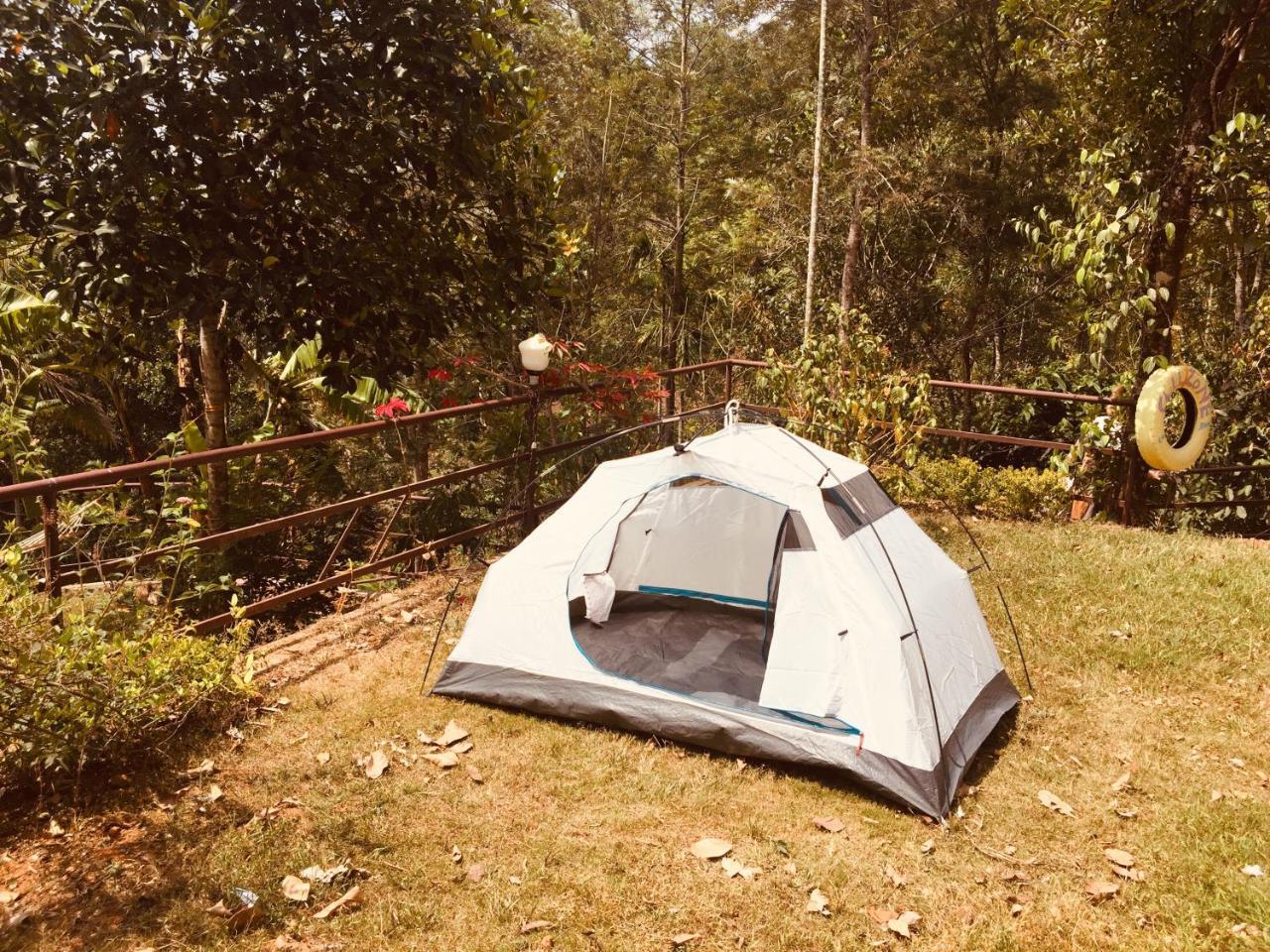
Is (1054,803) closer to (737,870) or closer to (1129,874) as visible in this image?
(1129,874)

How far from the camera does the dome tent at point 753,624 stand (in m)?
3.45

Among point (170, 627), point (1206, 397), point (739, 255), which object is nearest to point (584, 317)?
point (739, 255)

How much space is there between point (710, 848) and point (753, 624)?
5.50 feet

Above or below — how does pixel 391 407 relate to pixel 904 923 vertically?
above

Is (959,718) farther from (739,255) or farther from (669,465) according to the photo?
(739,255)

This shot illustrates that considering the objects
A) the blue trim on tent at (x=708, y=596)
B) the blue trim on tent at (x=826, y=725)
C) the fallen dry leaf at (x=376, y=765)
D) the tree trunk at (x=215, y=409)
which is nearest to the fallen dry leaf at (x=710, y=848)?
the blue trim on tent at (x=826, y=725)

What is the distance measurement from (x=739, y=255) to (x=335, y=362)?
11.0 metres

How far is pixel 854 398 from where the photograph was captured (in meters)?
6.34

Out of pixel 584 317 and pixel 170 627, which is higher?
pixel 584 317

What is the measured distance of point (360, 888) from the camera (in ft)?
9.09

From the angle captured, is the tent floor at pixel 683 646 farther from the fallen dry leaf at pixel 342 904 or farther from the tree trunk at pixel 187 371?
the tree trunk at pixel 187 371

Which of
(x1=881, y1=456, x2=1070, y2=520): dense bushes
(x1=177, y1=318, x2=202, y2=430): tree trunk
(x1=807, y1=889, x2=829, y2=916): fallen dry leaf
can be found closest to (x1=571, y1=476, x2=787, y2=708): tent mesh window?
(x1=807, y1=889, x2=829, y2=916): fallen dry leaf

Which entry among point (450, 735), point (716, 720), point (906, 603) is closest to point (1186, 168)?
point (906, 603)

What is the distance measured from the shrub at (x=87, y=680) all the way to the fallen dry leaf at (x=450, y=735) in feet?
2.95
